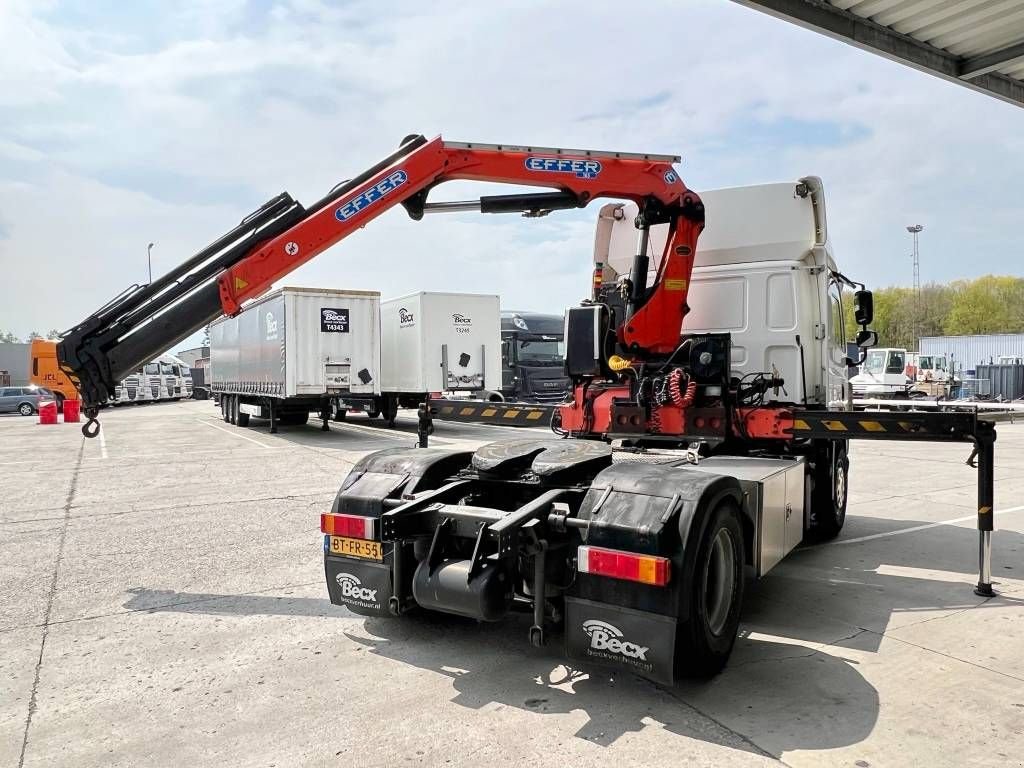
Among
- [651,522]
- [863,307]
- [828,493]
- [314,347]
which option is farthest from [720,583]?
[314,347]

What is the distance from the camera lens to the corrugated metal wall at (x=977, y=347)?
52.5m

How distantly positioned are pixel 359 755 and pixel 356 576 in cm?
138

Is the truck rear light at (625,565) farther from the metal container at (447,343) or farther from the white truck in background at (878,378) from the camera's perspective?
the white truck in background at (878,378)

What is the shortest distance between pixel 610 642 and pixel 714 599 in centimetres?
78

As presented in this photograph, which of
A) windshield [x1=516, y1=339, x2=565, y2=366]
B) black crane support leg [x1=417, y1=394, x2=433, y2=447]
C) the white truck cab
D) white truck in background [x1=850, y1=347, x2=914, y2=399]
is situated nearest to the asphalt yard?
black crane support leg [x1=417, y1=394, x2=433, y2=447]

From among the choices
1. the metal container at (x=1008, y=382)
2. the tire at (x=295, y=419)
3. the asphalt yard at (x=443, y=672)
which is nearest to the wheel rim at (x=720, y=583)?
the asphalt yard at (x=443, y=672)

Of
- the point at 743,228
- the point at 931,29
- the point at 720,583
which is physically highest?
the point at 931,29

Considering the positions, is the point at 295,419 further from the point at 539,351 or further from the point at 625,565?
the point at 625,565

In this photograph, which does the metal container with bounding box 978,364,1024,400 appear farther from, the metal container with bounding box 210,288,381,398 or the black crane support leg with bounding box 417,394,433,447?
the black crane support leg with bounding box 417,394,433,447

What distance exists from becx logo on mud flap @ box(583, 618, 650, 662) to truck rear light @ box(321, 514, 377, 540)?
139cm

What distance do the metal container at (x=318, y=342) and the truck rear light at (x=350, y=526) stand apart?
47.8 feet

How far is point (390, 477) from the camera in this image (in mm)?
4727

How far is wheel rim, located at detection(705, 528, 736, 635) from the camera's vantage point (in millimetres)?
4047

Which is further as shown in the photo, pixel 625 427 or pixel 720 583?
pixel 625 427
